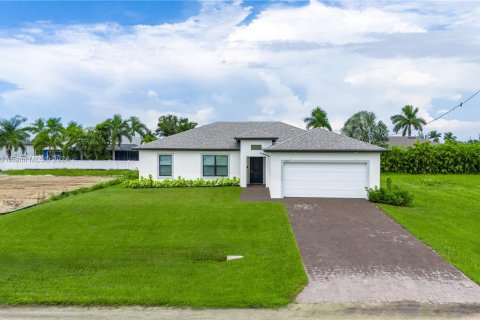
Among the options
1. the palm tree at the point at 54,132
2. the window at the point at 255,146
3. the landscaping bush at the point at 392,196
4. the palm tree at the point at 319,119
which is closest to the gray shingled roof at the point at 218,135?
the window at the point at 255,146

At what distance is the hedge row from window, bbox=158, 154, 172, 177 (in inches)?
798

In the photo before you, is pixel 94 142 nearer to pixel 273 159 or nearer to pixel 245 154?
pixel 245 154

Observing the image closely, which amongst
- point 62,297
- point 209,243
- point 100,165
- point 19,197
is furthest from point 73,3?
point 100,165

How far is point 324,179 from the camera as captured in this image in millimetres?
17906

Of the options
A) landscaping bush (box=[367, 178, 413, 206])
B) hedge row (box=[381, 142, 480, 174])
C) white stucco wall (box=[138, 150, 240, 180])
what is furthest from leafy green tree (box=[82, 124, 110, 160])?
landscaping bush (box=[367, 178, 413, 206])

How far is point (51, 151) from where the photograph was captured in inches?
2094

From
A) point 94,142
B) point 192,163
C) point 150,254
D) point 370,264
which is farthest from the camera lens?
point 94,142

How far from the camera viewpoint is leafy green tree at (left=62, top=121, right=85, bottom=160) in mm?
46688

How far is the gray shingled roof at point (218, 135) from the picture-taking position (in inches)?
947

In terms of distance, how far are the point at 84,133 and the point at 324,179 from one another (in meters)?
38.1

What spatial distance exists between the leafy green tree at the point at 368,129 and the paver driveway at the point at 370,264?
24.5 m

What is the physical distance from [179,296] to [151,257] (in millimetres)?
3125

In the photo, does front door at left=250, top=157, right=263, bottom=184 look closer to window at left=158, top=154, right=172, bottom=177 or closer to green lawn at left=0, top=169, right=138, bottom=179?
window at left=158, top=154, right=172, bottom=177

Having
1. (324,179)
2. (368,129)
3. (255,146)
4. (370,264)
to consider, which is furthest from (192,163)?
(368,129)
